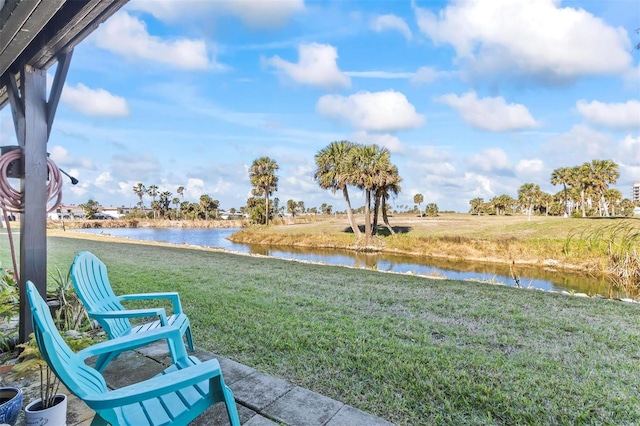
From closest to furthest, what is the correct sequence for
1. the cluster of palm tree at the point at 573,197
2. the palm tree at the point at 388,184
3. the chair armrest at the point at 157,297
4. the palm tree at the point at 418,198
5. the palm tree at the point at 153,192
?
the chair armrest at the point at 157,297
the palm tree at the point at 388,184
the cluster of palm tree at the point at 573,197
the palm tree at the point at 418,198
the palm tree at the point at 153,192

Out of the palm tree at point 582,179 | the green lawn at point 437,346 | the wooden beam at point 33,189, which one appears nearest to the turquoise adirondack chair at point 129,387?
the green lawn at point 437,346

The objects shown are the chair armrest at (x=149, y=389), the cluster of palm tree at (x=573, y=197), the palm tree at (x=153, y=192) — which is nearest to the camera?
the chair armrest at (x=149, y=389)

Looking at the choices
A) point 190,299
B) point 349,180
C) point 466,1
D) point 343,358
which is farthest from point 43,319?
point 349,180

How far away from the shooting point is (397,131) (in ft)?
87.0

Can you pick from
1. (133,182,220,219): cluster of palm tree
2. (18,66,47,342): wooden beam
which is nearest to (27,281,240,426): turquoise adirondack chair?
(18,66,47,342): wooden beam

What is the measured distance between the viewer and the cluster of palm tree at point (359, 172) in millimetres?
19250

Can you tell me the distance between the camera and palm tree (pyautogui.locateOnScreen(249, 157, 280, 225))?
32.7 m

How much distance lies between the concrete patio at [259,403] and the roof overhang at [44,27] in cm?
226

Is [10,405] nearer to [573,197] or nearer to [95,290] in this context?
[95,290]

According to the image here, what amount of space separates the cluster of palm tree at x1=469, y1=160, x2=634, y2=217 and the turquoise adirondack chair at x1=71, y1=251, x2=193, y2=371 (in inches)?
1458

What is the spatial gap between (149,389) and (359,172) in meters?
18.6

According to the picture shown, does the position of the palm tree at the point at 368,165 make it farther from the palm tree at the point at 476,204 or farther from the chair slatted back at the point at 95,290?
the palm tree at the point at 476,204

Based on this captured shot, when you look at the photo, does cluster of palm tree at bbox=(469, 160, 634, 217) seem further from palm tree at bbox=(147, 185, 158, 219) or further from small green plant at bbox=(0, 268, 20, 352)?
palm tree at bbox=(147, 185, 158, 219)

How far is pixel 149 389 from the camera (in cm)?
122
